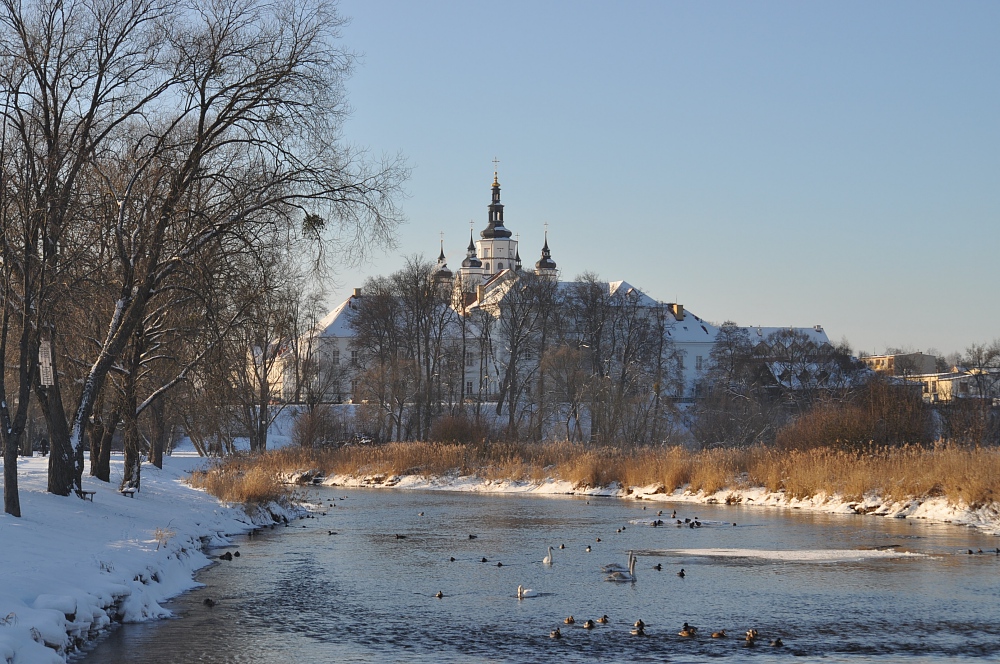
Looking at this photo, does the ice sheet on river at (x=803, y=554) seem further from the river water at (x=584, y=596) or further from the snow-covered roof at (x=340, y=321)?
the snow-covered roof at (x=340, y=321)

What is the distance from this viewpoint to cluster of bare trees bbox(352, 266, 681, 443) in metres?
65.2

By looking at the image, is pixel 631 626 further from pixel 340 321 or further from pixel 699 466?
pixel 340 321

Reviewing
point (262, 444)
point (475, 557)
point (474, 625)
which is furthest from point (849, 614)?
point (262, 444)

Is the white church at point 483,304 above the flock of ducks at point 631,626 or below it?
above

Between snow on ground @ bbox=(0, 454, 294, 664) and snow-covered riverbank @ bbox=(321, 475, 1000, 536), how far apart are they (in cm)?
1578

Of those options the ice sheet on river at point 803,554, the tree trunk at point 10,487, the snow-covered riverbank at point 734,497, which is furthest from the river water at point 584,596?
the tree trunk at point 10,487

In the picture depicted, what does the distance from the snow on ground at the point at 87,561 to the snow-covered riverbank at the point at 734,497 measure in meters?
15.8

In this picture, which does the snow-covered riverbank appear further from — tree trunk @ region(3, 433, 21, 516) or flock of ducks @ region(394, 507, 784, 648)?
tree trunk @ region(3, 433, 21, 516)

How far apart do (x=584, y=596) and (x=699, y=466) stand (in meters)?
20.8

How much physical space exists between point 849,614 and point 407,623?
5.56 metres

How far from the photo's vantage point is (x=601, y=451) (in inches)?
1622

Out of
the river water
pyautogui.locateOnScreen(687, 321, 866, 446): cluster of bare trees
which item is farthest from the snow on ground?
pyautogui.locateOnScreen(687, 321, 866, 446): cluster of bare trees

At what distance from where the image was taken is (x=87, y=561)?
547 inches

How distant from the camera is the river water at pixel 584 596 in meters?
12.1
